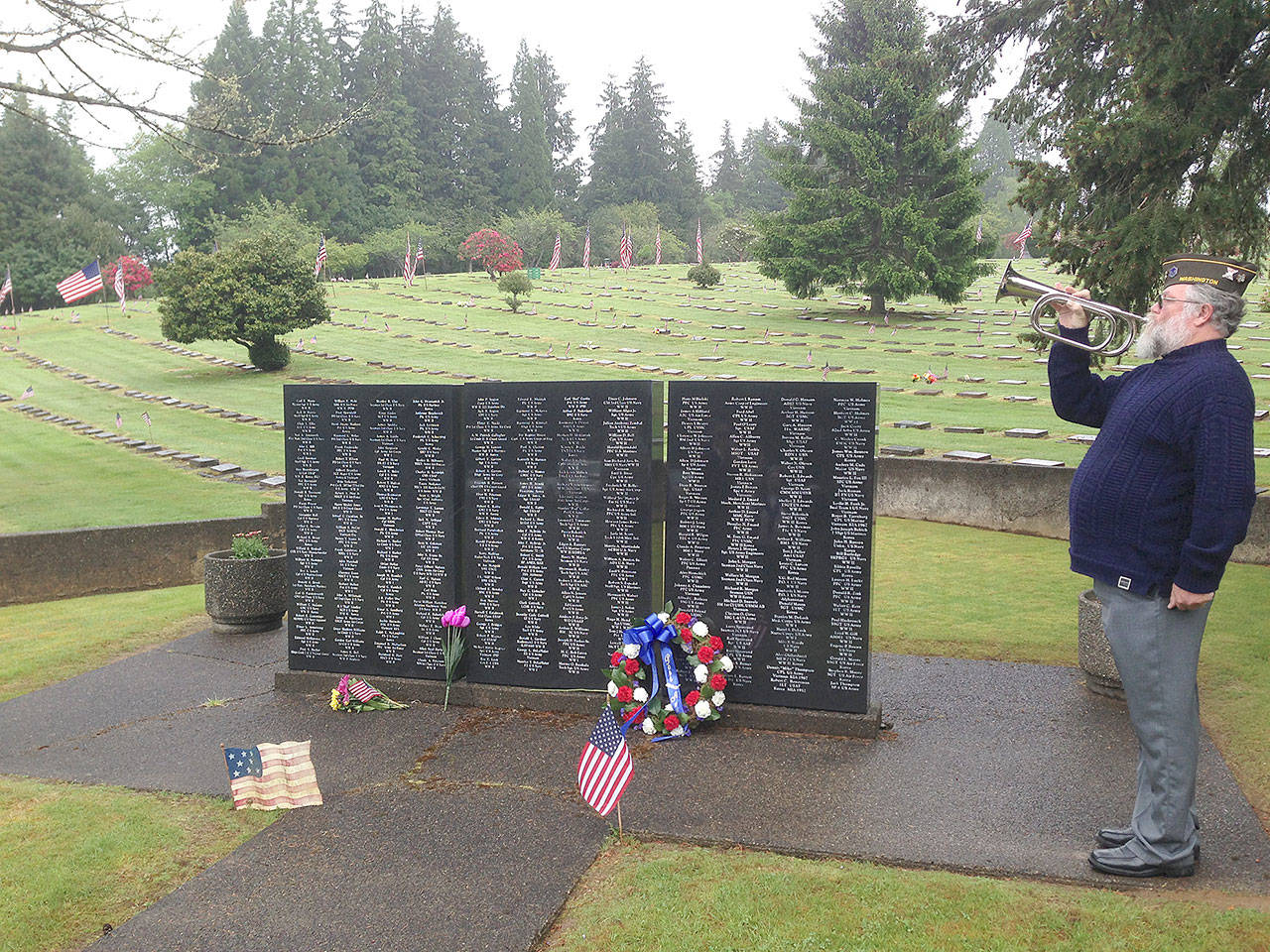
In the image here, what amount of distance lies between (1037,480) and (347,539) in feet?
25.6

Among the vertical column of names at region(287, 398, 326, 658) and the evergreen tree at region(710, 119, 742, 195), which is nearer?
the vertical column of names at region(287, 398, 326, 658)

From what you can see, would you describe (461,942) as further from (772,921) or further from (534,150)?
(534,150)

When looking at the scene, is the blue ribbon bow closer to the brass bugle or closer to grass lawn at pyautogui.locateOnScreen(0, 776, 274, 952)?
grass lawn at pyautogui.locateOnScreen(0, 776, 274, 952)

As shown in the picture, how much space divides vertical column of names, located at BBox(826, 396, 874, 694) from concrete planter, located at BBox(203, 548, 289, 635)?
4246 millimetres

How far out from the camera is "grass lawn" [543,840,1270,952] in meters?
3.44

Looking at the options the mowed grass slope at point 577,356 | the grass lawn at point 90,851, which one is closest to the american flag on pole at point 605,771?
the grass lawn at point 90,851

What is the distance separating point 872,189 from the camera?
36.2 metres

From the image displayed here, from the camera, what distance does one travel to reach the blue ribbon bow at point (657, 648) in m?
5.59

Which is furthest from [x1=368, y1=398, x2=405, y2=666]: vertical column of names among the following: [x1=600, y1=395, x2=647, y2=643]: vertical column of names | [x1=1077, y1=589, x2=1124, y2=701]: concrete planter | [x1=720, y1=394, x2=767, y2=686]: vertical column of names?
[x1=1077, y1=589, x2=1124, y2=701]: concrete planter

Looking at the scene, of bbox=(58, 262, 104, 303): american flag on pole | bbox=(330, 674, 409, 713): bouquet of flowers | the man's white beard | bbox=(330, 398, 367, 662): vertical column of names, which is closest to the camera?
the man's white beard

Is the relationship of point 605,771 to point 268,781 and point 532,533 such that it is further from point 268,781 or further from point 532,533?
point 532,533

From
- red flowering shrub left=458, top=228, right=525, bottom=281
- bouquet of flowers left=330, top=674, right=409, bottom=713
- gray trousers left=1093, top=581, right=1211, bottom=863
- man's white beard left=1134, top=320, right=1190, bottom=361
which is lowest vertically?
bouquet of flowers left=330, top=674, right=409, bottom=713

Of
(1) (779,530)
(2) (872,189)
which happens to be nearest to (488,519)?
(1) (779,530)

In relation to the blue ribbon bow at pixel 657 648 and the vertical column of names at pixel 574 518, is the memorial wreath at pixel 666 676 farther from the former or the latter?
the vertical column of names at pixel 574 518
